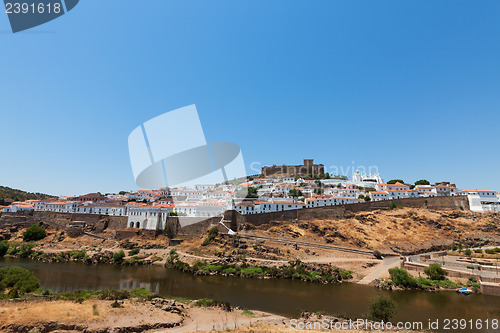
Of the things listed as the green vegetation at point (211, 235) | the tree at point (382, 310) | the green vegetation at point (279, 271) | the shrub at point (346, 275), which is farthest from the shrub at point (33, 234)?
the tree at point (382, 310)

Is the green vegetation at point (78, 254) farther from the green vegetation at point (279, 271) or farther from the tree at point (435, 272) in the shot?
the tree at point (435, 272)

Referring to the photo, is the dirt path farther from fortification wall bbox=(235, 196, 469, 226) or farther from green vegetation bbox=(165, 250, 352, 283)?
fortification wall bbox=(235, 196, 469, 226)

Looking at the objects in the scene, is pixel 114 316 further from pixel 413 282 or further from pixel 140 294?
pixel 413 282

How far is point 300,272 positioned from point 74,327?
20.7 m

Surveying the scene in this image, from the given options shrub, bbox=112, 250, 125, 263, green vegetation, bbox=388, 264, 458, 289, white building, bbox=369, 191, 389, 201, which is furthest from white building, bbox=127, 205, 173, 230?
white building, bbox=369, 191, 389, 201

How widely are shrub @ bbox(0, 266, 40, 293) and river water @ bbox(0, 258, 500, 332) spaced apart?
5.14m

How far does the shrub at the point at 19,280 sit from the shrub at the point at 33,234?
31.7 meters

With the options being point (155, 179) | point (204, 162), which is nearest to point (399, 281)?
point (204, 162)

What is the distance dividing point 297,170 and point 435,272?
55.8 m

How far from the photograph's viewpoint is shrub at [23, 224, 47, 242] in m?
44.0

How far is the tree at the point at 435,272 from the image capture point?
2356 centimetres

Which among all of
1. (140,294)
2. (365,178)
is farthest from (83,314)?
(365,178)

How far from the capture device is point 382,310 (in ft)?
47.9

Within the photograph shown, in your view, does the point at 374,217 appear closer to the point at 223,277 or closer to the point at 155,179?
the point at 223,277
